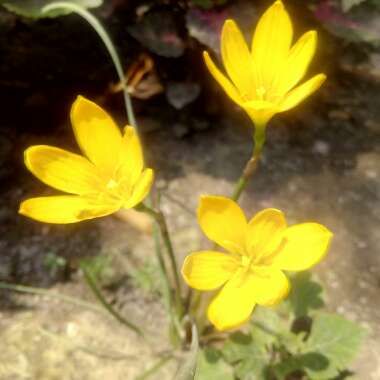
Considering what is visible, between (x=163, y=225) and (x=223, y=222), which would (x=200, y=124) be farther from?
(x=223, y=222)

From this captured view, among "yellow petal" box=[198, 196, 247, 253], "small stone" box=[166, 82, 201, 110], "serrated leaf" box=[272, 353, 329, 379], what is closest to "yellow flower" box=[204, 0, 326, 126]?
"yellow petal" box=[198, 196, 247, 253]

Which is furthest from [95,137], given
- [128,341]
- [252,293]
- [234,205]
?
[128,341]

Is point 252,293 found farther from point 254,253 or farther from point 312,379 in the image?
point 312,379

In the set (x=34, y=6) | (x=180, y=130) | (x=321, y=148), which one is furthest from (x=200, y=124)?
(x=34, y=6)

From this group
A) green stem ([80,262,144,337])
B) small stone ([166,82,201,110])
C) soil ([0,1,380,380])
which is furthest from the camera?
small stone ([166,82,201,110])

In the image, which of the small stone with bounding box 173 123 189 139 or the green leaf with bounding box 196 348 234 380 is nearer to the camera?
the green leaf with bounding box 196 348 234 380

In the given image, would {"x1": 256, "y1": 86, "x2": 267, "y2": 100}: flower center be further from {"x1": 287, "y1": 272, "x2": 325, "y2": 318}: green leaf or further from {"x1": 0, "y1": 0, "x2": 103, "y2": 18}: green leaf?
{"x1": 0, "y1": 0, "x2": 103, "y2": 18}: green leaf

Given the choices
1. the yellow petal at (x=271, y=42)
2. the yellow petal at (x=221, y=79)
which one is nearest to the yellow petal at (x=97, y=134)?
the yellow petal at (x=221, y=79)
